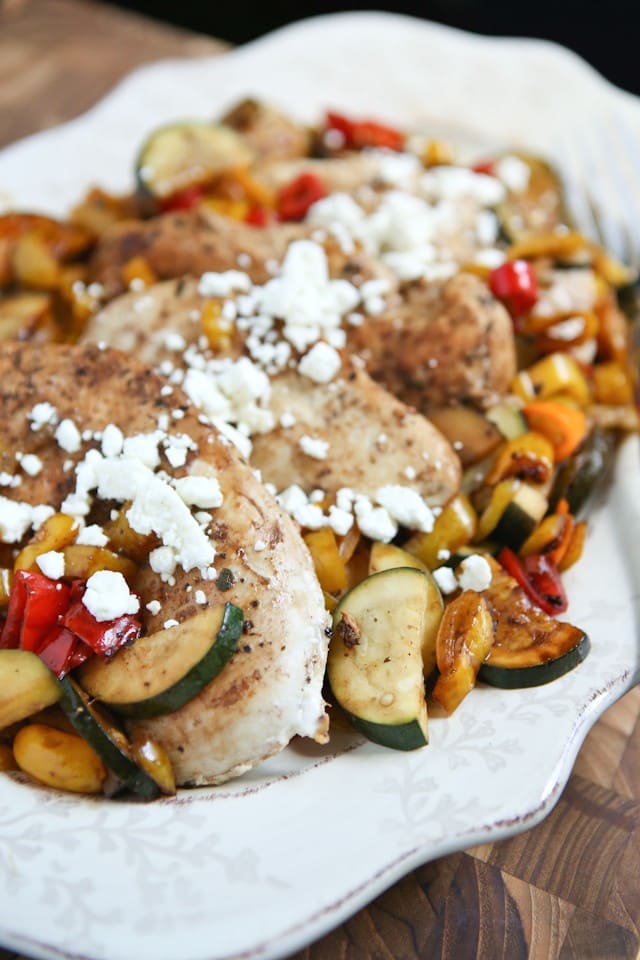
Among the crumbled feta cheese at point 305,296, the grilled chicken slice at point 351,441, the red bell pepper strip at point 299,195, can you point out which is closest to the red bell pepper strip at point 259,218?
the red bell pepper strip at point 299,195

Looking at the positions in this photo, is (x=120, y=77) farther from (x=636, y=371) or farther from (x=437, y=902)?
(x=437, y=902)

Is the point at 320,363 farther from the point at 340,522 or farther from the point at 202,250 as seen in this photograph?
the point at 202,250

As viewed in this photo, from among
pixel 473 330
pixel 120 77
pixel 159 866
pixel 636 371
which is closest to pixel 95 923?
pixel 159 866

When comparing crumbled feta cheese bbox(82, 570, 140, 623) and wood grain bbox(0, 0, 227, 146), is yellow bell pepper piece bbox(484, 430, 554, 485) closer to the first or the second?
crumbled feta cheese bbox(82, 570, 140, 623)

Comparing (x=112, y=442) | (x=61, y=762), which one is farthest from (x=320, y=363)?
(x=61, y=762)

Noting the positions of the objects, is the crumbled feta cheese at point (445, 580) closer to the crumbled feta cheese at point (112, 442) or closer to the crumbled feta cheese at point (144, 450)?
the crumbled feta cheese at point (144, 450)

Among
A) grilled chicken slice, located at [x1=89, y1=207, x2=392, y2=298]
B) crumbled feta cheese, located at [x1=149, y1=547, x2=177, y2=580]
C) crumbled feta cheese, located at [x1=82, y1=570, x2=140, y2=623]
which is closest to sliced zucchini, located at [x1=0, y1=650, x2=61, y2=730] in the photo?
crumbled feta cheese, located at [x1=82, y1=570, x2=140, y2=623]
